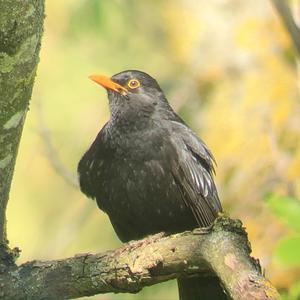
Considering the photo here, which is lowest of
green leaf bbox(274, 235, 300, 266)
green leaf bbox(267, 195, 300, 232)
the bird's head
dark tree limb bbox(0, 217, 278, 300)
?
green leaf bbox(274, 235, 300, 266)

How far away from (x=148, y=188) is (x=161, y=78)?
4.89 meters

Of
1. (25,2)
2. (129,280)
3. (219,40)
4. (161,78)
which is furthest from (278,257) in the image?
(161,78)

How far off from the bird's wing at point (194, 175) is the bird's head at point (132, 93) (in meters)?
0.28

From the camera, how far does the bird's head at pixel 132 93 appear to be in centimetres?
564

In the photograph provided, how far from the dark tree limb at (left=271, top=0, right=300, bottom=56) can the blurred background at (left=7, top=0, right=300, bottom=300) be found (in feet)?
5.55

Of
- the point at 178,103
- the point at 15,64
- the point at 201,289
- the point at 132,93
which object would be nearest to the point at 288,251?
the point at 15,64

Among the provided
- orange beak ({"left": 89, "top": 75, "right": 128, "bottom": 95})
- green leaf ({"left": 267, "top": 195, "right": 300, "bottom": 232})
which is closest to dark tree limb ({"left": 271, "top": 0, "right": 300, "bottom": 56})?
green leaf ({"left": 267, "top": 195, "right": 300, "bottom": 232})

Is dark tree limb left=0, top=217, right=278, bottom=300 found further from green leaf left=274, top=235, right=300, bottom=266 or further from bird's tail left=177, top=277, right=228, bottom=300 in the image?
bird's tail left=177, top=277, right=228, bottom=300

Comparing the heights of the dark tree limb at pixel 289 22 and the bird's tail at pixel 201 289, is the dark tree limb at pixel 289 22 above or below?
above

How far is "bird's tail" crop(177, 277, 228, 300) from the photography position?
4.64 meters

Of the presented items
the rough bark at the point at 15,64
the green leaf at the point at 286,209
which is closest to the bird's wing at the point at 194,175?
the rough bark at the point at 15,64

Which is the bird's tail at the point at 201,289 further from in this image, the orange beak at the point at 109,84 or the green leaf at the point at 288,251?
the green leaf at the point at 288,251

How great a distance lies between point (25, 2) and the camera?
3709 mm

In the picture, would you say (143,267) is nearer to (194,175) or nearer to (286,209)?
(286,209)
